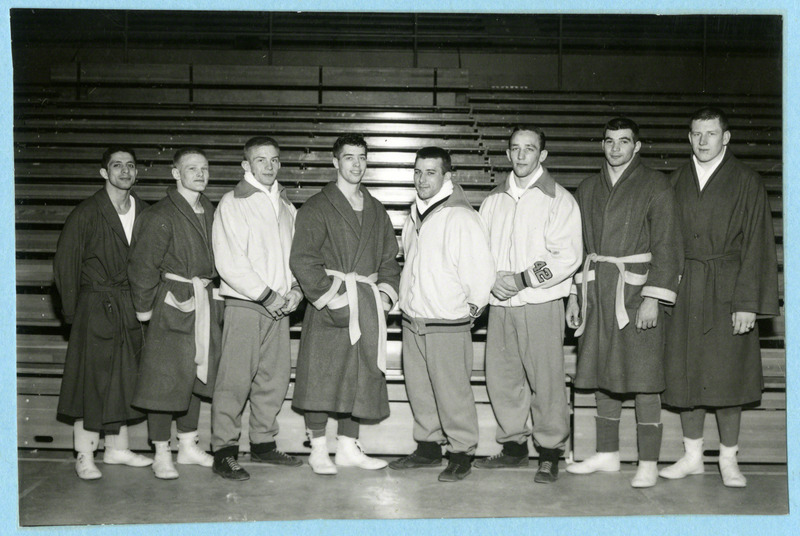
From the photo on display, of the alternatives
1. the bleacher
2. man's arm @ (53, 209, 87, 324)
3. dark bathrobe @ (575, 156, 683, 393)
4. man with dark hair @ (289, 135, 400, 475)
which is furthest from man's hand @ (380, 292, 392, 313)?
man's arm @ (53, 209, 87, 324)

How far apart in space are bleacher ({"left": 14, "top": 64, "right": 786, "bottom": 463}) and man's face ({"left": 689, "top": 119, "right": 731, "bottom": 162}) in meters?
1.96

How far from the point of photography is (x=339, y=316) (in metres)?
3.40

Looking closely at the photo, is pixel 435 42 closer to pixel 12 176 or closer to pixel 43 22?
pixel 43 22

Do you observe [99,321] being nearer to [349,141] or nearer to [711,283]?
[349,141]

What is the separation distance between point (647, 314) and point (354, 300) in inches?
51.0

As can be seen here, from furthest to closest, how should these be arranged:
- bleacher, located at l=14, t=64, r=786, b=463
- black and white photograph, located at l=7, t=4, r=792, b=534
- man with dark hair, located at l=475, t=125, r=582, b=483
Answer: bleacher, located at l=14, t=64, r=786, b=463 < man with dark hair, located at l=475, t=125, r=582, b=483 < black and white photograph, located at l=7, t=4, r=792, b=534

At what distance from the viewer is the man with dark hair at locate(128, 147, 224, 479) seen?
11.0ft

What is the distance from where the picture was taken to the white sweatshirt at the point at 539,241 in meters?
3.31

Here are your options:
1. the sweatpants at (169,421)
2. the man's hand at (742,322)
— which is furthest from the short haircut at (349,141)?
the man's hand at (742,322)

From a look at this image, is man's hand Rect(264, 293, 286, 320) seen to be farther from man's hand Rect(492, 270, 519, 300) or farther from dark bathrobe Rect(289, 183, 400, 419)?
man's hand Rect(492, 270, 519, 300)

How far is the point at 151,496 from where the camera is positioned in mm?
3164

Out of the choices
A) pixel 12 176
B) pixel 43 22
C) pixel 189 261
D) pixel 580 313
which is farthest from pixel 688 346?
pixel 43 22

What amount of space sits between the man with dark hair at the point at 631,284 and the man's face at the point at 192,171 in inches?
71.1

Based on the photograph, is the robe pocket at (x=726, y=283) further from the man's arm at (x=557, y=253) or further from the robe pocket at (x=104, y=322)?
the robe pocket at (x=104, y=322)
